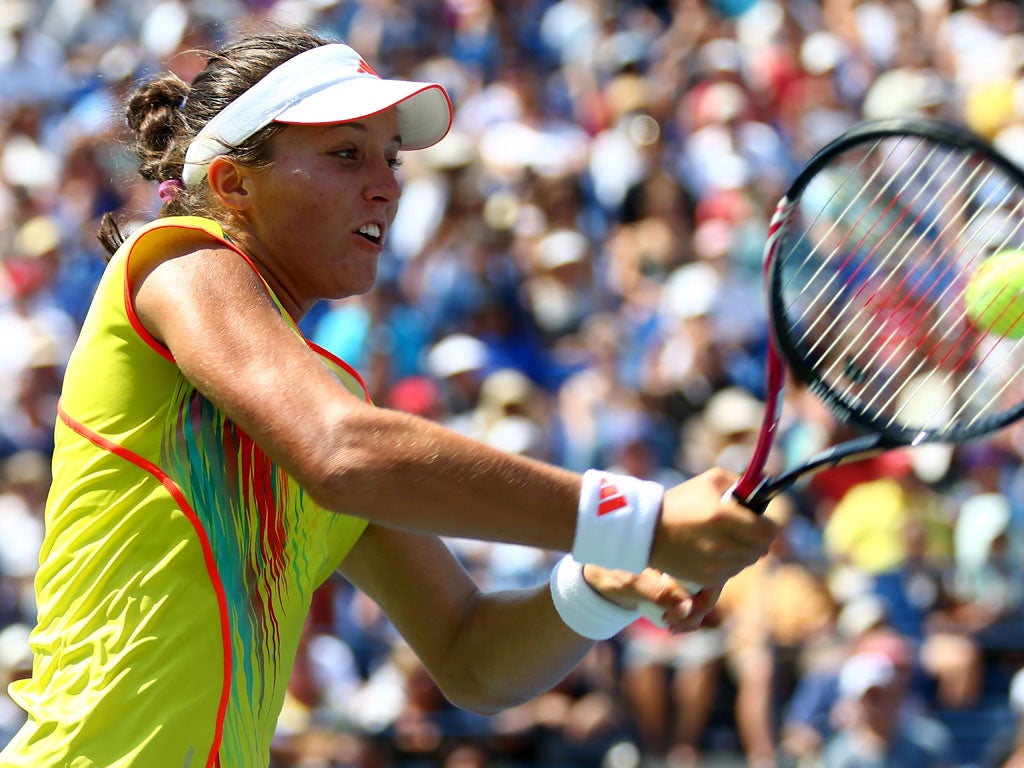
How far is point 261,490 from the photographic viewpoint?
8.49 feet

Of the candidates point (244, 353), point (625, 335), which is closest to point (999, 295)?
point (244, 353)

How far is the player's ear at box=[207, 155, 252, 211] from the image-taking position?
8.75ft

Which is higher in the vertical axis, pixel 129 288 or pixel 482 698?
pixel 129 288

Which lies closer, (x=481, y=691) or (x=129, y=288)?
(x=129, y=288)

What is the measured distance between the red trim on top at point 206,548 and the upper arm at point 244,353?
0.19 meters

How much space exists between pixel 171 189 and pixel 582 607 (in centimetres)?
105

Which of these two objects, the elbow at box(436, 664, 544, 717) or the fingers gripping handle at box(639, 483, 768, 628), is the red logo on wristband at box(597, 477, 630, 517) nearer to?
the fingers gripping handle at box(639, 483, 768, 628)

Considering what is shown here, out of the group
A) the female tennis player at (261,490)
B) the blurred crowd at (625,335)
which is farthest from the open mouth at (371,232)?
the blurred crowd at (625,335)

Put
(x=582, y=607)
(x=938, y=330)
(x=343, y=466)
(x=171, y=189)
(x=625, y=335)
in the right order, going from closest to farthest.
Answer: (x=343, y=466) < (x=582, y=607) < (x=171, y=189) < (x=938, y=330) < (x=625, y=335)

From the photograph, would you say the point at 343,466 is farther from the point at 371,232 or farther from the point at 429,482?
the point at 371,232

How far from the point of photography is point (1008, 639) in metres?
6.23

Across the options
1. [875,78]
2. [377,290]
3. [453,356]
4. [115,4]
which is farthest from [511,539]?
[115,4]

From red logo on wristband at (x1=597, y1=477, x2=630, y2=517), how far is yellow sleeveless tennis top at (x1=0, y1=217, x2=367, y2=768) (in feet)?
1.83

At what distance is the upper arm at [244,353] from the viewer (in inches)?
85.1
